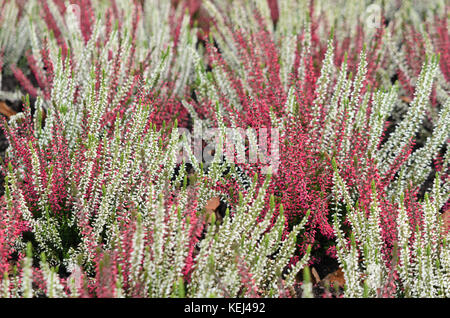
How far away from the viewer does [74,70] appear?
2473mm

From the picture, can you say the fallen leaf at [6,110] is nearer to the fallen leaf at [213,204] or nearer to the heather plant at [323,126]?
the heather plant at [323,126]

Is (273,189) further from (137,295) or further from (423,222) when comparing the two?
(137,295)

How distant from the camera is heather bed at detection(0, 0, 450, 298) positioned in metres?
1.54

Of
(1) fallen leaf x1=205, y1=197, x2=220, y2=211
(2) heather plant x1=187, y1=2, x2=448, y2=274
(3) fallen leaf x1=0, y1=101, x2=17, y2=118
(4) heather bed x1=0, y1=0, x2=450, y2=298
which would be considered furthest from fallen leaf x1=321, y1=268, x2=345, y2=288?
(3) fallen leaf x1=0, y1=101, x2=17, y2=118

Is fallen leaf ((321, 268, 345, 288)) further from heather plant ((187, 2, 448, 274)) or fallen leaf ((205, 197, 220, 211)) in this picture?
fallen leaf ((205, 197, 220, 211))

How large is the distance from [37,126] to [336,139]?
4.41 ft

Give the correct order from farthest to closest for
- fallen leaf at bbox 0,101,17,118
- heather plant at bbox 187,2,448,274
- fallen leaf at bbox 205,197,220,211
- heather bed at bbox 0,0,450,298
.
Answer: fallen leaf at bbox 0,101,17,118 < fallen leaf at bbox 205,197,220,211 < heather plant at bbox 187,2,448,274 < heather bed at bbox 0,0,450,298

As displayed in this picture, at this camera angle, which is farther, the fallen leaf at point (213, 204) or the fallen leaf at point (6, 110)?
the fallen leaf at point (6, 110)

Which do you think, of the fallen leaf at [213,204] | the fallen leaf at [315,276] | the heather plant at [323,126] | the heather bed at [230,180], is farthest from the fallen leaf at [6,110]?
the fallen leaf at [315,276]

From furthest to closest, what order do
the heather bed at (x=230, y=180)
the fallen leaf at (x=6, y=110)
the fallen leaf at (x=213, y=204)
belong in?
the fallen leaf at (x=6, y=110) < the fallen leaf at (x=213, y=204) < the heather bed at (x=230, y=180)

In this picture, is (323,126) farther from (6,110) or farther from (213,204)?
(6,110)

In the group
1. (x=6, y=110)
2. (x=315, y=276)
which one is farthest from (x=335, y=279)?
(x=6, y=110)

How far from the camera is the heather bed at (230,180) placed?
5.04 ft
